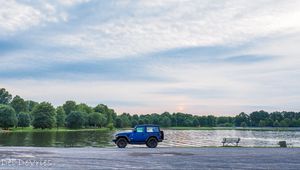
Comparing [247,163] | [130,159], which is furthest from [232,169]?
[130,159]

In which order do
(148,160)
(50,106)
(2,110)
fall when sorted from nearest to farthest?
(148,160) < (2,110) < (50,106)

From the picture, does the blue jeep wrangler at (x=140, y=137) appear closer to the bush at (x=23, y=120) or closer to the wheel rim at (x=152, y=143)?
the wheel rim at (x=152, y=143)

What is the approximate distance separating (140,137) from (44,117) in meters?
127

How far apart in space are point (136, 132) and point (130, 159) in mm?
11336

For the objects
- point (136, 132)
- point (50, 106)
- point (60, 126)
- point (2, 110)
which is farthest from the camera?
point (60, 126)

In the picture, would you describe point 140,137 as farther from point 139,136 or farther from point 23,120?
point 23,120

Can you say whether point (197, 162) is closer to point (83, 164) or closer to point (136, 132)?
point (83, 164)

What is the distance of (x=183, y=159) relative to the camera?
26844mm

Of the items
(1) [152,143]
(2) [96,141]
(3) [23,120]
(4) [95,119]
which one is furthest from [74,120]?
(1) [152,143]

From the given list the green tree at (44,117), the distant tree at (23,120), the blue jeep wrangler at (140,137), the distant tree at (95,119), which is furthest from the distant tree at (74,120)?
the blue jeep wrangler at (140,137)

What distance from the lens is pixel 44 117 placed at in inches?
6235

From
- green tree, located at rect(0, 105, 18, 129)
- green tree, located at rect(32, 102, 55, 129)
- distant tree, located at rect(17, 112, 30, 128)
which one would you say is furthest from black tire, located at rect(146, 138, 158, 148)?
distant tree, located at rect(17, 112, 30, 128)

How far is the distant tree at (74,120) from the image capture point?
580 ft

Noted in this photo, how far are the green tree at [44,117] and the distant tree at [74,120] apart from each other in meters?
15.6
